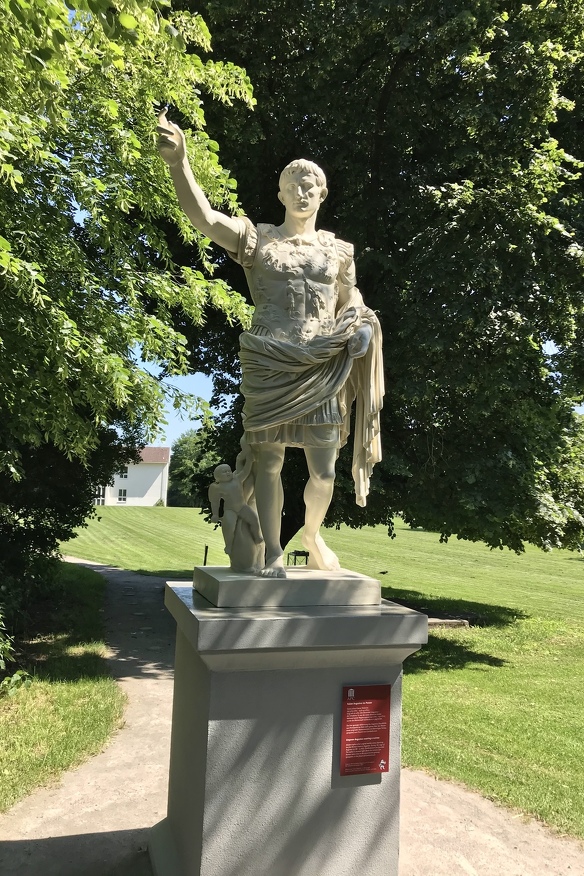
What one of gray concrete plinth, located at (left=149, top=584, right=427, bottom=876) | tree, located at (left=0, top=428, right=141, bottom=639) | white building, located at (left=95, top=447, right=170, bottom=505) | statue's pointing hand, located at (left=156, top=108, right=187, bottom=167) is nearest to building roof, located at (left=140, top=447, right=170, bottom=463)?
white building, located at (left=95, top=447, right=170, bottom=505)

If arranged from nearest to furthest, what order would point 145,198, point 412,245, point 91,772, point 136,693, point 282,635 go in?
point 282,635
point 91,772
point 145,198
point 136,693
point 412,245

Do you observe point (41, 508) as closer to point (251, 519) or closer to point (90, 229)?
point (90, 229)

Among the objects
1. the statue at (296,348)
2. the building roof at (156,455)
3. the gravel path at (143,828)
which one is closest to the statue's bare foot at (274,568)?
the statue at (296,348)

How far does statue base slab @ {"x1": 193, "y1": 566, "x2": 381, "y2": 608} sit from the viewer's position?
10.3 ft

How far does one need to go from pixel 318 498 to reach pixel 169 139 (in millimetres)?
1974

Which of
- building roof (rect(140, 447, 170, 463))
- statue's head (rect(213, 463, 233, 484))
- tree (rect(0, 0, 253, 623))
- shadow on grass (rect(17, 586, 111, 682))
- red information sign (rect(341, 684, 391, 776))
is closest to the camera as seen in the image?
red information sign (rect(341, 684, 391, 776))

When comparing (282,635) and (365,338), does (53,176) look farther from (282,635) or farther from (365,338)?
(282,635)

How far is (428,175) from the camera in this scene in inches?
375

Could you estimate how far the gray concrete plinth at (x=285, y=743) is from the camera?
2902mm

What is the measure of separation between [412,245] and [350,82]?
2776 millimetres

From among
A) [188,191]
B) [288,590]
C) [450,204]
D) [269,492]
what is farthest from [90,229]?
[450,204]

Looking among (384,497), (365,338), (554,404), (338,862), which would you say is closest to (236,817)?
(338,862)

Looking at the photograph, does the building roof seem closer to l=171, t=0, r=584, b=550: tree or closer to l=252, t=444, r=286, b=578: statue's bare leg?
l=171, t=0, r=584, b=550: tree

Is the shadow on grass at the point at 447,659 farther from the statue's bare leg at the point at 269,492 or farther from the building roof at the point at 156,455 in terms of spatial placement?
the building roof at the point at 156,455
